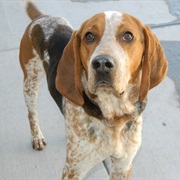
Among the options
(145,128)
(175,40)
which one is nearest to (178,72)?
(175,40)

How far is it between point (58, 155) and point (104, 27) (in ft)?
6.08

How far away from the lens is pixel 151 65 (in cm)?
272

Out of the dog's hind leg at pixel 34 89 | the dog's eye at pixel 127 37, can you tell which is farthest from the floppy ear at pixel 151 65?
the dog's hind leg at pixel 34 89

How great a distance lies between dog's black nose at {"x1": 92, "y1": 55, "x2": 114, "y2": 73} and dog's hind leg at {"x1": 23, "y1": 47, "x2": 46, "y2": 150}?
5.09ft

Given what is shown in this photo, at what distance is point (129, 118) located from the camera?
289cm

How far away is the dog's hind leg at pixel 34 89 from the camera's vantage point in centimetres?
390

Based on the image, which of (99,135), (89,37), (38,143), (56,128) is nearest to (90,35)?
(89,37)

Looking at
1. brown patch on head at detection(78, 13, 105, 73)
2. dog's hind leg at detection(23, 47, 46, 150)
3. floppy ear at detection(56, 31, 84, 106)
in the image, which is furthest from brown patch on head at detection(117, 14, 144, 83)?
dog's hind leg at detection(23, 47, 46, 150)

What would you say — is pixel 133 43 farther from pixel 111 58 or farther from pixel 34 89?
pixel 34 89

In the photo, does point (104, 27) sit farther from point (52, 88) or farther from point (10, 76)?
point (10, 76)

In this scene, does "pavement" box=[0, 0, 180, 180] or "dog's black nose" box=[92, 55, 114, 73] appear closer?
"dog's black nose" box=[92, 55, 114, 73]

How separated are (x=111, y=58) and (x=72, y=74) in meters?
0.53

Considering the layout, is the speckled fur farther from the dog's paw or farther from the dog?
the dog's paw

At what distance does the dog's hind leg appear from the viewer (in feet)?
12.8
